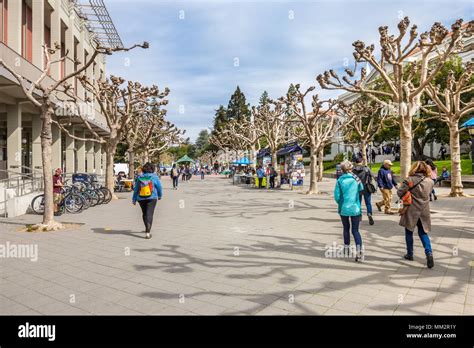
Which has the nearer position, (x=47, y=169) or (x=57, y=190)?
(x=47, y=169)

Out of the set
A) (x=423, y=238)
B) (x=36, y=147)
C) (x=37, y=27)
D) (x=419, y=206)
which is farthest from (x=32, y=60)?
(x=423, y=238)

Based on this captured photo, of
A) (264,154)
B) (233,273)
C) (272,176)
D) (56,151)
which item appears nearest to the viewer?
(233,273)

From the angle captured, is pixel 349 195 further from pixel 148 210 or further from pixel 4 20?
pixel 4 20

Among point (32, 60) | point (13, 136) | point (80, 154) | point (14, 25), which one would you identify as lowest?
point (80, 154)

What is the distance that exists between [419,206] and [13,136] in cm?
1884

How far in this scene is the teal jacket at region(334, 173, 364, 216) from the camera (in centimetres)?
607

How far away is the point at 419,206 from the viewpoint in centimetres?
574

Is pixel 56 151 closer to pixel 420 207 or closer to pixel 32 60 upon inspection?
pixel 32 60

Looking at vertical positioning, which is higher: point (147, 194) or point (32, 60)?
point (32, 60)

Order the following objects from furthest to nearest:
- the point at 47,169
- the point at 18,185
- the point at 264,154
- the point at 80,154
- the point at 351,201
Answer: the point at 264,154 < the point at 80,154 < the point at 18,185 < the point at 47,169 < the point at 351,201

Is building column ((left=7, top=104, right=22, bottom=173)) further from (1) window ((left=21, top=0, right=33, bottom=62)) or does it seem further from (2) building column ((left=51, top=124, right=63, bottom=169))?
(2) building column ((left=51, top=124, right=63, bottom=169))
